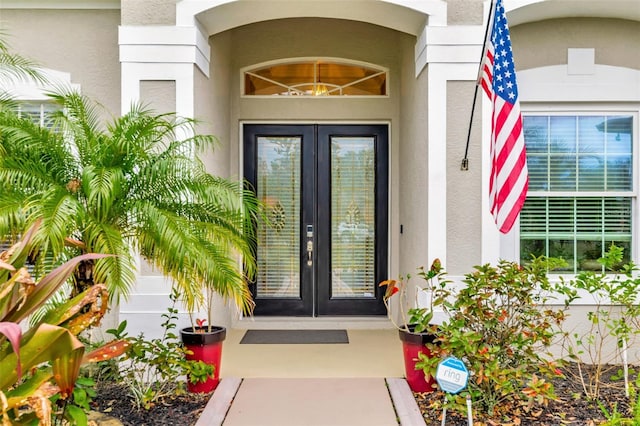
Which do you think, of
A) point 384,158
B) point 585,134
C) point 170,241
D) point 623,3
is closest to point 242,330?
point 384,158

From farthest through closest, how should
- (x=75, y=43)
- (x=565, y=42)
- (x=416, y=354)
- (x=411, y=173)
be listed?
(x=411, y=173) → (x=75, y=43) → (x=565, y=42) → (x=416, y=354)

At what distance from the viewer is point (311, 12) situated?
5340 millimetres

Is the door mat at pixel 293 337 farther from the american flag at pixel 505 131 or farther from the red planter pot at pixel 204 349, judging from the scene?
the american flag at pixel 505 131

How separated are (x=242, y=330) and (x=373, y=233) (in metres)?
2.13

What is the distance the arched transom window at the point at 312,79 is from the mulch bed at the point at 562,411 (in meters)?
4.09

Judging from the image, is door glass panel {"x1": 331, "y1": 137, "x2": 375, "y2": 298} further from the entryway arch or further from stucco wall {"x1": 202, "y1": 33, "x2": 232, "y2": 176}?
the entryway arch

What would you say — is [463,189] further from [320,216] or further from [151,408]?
[151,408]

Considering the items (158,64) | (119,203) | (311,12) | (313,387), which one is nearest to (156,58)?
(158,64)

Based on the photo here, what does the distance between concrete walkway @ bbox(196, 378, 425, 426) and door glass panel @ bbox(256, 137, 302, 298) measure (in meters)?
2.31

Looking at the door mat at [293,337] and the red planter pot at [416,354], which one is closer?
the red planter pot at [416,354]

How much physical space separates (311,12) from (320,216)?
2660mm

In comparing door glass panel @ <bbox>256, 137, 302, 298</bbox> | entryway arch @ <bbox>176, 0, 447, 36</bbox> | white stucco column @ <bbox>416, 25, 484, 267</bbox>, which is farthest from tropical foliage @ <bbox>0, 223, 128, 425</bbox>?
door glass panel @ <bbox>256, 137, 302, 298</bbox>

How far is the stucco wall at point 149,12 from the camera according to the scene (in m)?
4.98

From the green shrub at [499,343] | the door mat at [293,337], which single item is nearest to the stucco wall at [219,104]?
the door mat at [293,337]
